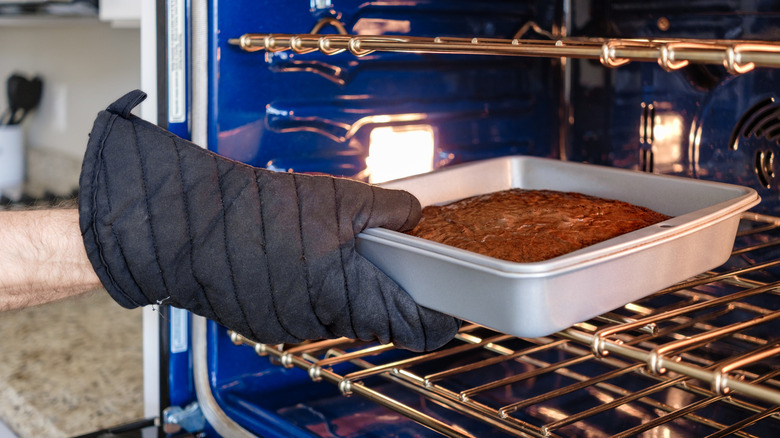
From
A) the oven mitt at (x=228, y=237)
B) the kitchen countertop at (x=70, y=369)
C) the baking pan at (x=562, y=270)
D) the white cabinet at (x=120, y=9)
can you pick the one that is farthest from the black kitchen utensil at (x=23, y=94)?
the baking pan at (x=562, y=270)

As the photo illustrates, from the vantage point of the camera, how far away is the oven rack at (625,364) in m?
0.82

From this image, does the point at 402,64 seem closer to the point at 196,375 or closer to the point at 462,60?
the point at 462,60

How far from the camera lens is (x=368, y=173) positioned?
47.1 inches

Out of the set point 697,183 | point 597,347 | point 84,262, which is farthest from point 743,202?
point 84,262

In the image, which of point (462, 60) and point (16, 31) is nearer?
point (462, 60)

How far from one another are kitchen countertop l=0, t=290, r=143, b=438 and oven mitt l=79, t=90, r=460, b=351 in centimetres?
21

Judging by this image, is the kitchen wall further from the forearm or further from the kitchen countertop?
the forearm

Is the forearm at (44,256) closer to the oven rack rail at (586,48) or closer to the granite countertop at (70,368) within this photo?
the granite countertop at (70,368)

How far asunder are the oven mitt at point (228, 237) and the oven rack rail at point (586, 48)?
18 centimetres

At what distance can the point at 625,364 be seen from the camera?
3.72 feet

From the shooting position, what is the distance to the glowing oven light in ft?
3.95

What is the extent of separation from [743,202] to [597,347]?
0.26m

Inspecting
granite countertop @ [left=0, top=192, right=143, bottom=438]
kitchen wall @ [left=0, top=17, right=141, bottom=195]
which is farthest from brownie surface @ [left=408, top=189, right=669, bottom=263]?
kitchen wall @ [left=0, top=17, right=141, bottom=195]

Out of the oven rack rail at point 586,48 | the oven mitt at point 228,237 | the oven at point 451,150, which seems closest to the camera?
the oven rack rail at point 586,48
